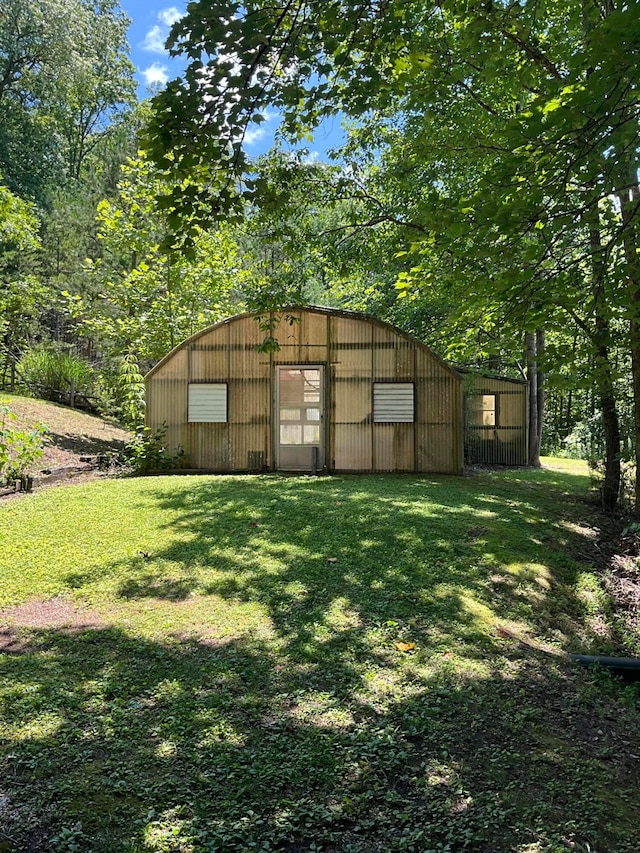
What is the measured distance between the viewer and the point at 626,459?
816 cm

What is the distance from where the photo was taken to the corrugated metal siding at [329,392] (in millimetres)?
11594

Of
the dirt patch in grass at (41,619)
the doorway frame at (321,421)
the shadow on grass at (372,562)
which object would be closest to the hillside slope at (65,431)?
the doorway frame at (321,421)

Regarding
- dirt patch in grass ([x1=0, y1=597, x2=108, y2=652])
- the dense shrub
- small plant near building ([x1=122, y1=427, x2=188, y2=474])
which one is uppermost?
the dense shrub

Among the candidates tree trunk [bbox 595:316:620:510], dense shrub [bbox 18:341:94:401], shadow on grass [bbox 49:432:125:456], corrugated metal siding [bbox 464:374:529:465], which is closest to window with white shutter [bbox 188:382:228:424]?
shadow on grass [bbox 49:432:125:456]

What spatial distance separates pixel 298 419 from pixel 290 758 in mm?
9646

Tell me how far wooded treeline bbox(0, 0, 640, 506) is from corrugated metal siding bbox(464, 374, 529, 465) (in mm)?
704

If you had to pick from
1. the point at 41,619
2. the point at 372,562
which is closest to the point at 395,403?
the point at 372,562

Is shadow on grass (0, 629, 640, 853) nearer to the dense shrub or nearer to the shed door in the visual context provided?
the shed door

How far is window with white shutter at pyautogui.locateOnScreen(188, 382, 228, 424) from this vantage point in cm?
1197

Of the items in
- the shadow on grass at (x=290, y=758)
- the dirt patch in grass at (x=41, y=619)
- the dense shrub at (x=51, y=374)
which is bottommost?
the shadow on grass at (x=290, y=758)

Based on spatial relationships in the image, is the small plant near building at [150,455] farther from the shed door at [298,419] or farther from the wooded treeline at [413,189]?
the shed door at [298,419]

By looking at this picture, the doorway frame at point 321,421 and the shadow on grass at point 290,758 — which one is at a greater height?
the doorway frame at point 321,421

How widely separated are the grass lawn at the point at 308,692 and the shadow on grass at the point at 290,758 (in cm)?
1

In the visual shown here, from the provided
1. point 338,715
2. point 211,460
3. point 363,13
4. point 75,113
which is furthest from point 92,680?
point 75,113
